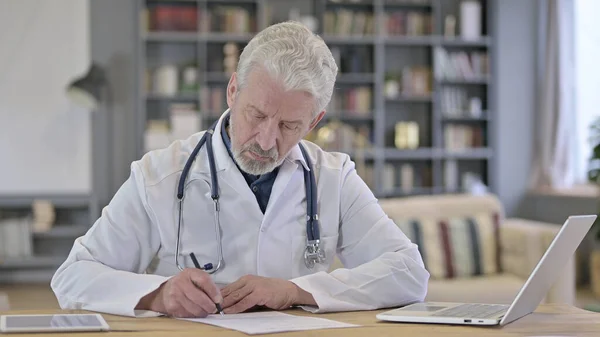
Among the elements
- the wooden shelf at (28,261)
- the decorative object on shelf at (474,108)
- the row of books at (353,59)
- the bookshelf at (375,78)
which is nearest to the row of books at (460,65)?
the bookshelf at (375,78)

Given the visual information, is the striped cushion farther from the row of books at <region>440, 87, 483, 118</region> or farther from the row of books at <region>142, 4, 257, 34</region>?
the row of books at <region>142, 4, 257, 34</region>

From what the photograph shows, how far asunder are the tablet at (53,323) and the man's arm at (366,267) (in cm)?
47

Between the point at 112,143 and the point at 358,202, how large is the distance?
5965mm

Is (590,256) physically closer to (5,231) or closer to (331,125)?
(331,125)

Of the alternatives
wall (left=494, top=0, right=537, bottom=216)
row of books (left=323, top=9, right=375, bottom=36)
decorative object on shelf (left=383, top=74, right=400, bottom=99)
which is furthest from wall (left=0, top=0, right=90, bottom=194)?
wall (left=494, top=0, right=537, bottom=216)

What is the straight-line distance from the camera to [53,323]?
1671 millimetres

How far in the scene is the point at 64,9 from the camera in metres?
7.80

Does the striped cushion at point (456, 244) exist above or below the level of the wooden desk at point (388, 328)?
below

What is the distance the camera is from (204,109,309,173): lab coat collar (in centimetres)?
218

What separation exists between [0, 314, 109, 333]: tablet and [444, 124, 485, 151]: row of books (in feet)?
22.4

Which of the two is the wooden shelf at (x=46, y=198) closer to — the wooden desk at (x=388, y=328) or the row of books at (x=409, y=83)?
the row of books at (x=409, y=83)

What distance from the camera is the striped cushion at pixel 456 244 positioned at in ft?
16.9

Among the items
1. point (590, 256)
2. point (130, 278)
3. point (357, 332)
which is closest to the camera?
point (357, 332)

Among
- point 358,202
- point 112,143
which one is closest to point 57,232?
point 112,143
